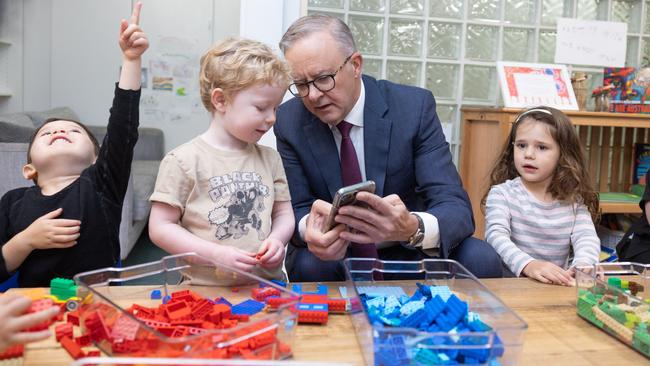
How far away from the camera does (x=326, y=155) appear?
160 centimetres

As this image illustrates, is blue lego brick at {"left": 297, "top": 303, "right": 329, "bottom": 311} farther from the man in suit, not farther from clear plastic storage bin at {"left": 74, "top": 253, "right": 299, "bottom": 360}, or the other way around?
the man in suit

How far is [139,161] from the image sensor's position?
4.64m

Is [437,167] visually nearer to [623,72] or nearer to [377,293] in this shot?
[377,293]

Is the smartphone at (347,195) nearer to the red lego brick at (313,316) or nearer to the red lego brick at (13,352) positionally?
the red lego brick at (313,316)

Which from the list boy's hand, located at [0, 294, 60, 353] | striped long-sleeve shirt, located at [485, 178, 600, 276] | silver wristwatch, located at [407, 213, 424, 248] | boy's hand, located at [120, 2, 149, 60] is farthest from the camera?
striped long-sleeve shirt, located at [485, 178, 600, 276]

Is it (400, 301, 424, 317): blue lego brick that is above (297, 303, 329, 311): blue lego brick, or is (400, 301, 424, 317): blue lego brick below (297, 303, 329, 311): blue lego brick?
above

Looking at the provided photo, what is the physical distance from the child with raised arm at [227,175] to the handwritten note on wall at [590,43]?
2249mm

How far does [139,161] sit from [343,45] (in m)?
3.49

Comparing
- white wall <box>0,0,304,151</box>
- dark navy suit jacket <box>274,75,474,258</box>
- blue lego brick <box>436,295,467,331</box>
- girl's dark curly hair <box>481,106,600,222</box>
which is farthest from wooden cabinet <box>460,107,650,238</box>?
white wall <box>0,0,304,151</box>

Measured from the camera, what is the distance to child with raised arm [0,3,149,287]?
4.06ft

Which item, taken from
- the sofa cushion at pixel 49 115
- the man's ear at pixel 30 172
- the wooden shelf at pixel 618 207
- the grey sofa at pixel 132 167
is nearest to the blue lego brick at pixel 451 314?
the man's ear at pixel 30 172

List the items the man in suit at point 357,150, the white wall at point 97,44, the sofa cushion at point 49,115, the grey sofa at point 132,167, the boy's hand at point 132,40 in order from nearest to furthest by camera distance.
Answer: the boy's hand at point 132,40 < the man in suit at point 357,150 < the grey sofa at point 132,167 < the sofa cushion at point 49,115 < the white wall at point 97,44

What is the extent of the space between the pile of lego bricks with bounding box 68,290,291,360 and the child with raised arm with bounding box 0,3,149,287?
1.36 ft

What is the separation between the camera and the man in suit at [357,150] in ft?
4.82
